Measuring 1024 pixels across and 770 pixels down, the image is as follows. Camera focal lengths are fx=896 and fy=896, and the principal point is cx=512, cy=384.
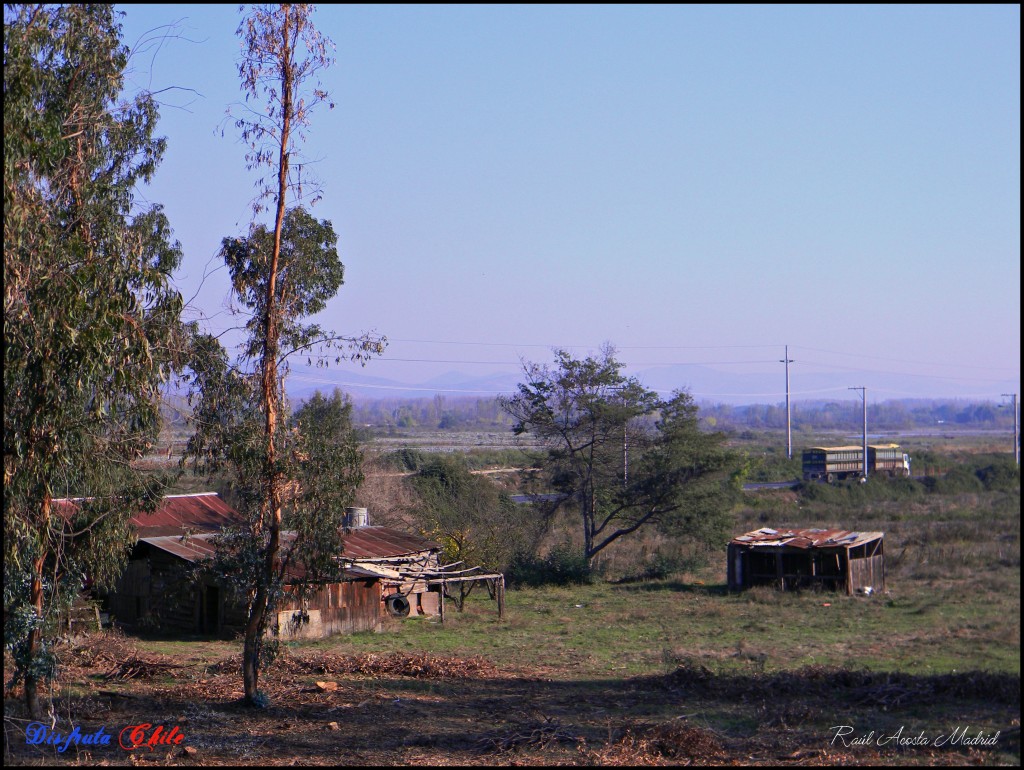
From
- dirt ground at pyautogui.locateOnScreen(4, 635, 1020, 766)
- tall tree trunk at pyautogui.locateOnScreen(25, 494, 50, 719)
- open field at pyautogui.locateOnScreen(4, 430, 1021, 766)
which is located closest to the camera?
dirt ground at pyautogui.locateOnScreen(4, 635, 1020, 766)

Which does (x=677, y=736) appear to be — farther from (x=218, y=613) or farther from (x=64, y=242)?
(x=218, y=613)

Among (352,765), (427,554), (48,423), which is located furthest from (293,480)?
(427,554)

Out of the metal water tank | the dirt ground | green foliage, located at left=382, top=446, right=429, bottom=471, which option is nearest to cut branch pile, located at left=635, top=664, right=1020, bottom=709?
the dirt ground

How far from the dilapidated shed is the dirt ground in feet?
36.1

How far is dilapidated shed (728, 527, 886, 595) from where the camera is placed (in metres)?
24.6

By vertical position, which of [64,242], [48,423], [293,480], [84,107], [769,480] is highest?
[84,107]

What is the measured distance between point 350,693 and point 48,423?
22.6 feet

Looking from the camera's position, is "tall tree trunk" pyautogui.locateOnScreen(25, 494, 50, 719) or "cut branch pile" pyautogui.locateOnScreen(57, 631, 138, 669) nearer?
"tall tree trunk" pyautogui.locateOnScreen(25, 494, 50, 719)

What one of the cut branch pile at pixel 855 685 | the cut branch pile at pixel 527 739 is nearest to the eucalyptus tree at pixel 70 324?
the cut branch pile at pixel 527 739

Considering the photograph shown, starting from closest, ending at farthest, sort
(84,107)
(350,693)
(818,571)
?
(84,107), (350,693), (818,571)

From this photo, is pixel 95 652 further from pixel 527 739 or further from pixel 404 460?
pixel 404 460

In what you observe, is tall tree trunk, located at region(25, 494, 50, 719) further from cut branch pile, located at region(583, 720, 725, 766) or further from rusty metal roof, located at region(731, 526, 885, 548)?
rusty metal roof, located at region(731, 526, 885, 548)

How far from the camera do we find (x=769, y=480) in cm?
6525

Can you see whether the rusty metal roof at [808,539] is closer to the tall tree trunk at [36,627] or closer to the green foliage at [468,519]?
the green foliage at [468,519]
